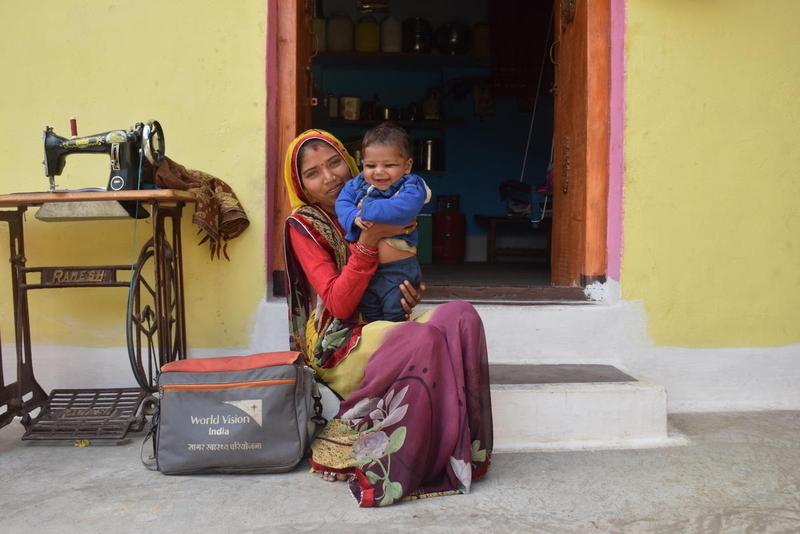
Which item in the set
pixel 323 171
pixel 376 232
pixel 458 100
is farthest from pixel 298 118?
pixel 458 100

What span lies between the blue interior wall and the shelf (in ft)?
0.07

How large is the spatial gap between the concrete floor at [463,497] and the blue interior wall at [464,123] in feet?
16.5

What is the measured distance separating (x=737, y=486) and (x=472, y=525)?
961mm

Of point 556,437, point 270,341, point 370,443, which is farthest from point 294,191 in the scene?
point 556,437

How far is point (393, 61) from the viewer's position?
274 inches

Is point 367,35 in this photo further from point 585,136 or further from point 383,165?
point 383,165

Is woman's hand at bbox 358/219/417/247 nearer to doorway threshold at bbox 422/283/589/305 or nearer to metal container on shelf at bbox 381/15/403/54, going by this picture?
doorway threshold at bbox 422/283/589/305

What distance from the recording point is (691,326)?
9.84ft

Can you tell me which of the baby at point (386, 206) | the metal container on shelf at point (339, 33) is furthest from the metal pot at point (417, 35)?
the baby at point (386, 206)

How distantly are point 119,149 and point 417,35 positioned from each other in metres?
4.90

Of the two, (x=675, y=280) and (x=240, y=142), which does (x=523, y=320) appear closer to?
(x=675, y=280)

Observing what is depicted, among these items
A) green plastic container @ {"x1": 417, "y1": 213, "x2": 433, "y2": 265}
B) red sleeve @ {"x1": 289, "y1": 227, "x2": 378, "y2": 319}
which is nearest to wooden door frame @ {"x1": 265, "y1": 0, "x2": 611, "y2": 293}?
red sleeve @ {"x1": 289, "y1": 227, "x2": 378, "y2": 319}

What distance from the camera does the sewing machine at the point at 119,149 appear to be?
2445mm

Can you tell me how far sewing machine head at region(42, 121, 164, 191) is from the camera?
2.45 metres
